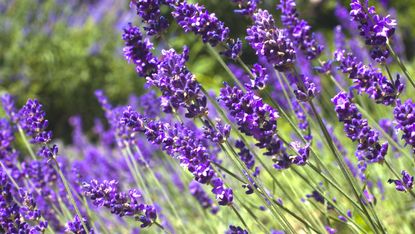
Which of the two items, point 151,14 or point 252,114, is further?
point 151,14

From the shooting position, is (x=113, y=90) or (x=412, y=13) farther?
(x=113, y=90)

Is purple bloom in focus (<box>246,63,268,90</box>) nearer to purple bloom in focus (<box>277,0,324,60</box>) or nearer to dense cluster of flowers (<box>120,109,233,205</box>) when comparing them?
dense cluster of flowers (<box>120,109,233,205</box>)

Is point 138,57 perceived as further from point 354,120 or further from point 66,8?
point 66,8

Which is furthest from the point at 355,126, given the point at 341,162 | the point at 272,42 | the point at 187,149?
the point at 187,149

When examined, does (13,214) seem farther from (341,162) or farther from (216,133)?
(341,162)

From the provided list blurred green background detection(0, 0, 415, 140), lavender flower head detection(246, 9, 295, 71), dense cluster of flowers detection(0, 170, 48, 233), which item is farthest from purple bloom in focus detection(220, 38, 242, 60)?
blurred green background detection(0, 0, 415, 140)

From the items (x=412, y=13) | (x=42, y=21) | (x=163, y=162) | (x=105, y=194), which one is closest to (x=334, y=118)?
(x=163, y=162)
